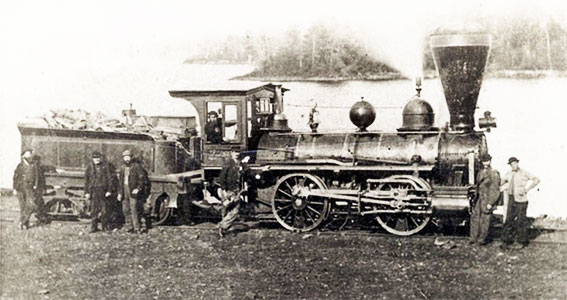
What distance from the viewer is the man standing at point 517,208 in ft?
29.4

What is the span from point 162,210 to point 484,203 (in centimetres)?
562

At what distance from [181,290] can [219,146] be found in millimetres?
4047

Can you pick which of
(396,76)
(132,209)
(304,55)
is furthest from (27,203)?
(396,76)

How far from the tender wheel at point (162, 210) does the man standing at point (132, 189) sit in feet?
2.08

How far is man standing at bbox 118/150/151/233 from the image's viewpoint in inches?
404

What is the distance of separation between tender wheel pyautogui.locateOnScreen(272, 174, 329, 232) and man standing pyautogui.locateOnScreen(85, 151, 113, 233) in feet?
9.53

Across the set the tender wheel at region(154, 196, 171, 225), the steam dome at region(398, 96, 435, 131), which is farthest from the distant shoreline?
the tender wheel at region(154, 196, 171, 225)

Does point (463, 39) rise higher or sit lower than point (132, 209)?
higher

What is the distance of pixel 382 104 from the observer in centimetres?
1620

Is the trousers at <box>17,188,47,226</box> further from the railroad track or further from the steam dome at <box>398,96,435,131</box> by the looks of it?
the steam dome at <box>398,96,435,131</box>

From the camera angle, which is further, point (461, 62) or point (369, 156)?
point (369, 156)

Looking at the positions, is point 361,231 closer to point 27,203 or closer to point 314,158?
point 314,158

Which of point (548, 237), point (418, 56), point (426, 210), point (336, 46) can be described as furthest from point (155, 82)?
point (548, 237)

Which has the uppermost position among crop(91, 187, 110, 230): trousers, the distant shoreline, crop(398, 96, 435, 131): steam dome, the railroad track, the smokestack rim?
the smokestack rim
